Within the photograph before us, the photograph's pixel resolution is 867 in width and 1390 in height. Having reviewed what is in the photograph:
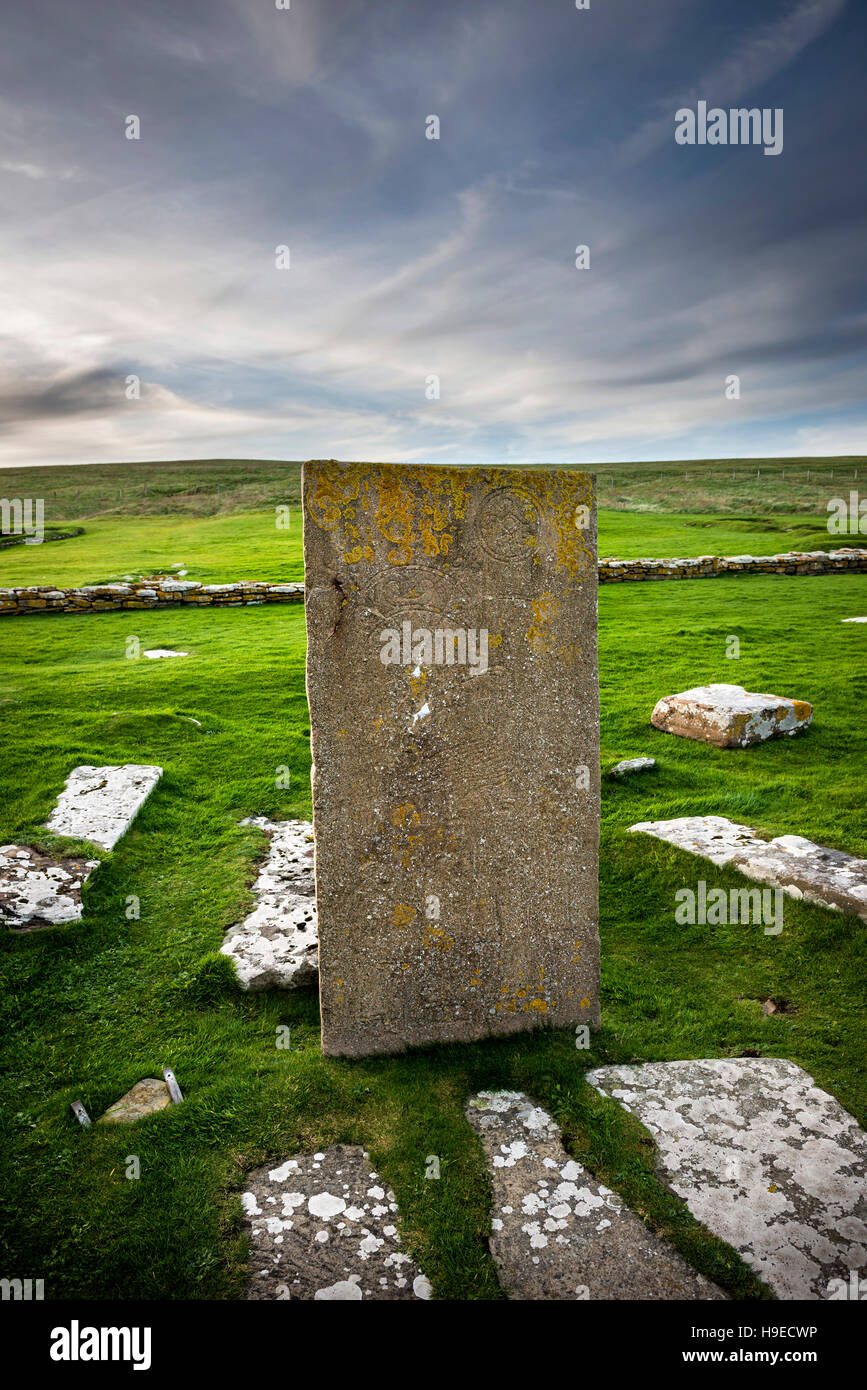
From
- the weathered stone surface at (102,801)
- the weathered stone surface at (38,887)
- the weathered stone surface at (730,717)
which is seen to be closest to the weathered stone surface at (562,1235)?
the weathered stone surface at (38,887)

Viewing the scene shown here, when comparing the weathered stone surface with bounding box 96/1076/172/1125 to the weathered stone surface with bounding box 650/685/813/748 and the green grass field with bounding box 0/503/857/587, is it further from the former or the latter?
the green grass field with bounding box 0/503/857/587

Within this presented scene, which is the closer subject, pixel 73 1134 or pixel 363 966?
pixel 73 1134

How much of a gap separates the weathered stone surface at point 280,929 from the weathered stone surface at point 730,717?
522 cm

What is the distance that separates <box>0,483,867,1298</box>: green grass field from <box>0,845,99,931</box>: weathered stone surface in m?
0.16

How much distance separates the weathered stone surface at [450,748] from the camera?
3.72 m

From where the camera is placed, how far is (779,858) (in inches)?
227

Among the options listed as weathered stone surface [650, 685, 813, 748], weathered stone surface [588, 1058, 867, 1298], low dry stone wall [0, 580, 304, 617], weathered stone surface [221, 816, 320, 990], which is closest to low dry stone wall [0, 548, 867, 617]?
low dry stone wall [0, 580, 304, 617]

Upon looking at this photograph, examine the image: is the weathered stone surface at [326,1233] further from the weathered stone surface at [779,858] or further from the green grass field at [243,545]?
the green grass field at [243,545]

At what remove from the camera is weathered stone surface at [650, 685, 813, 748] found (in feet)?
28.8

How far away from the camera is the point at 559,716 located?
4020 mm
